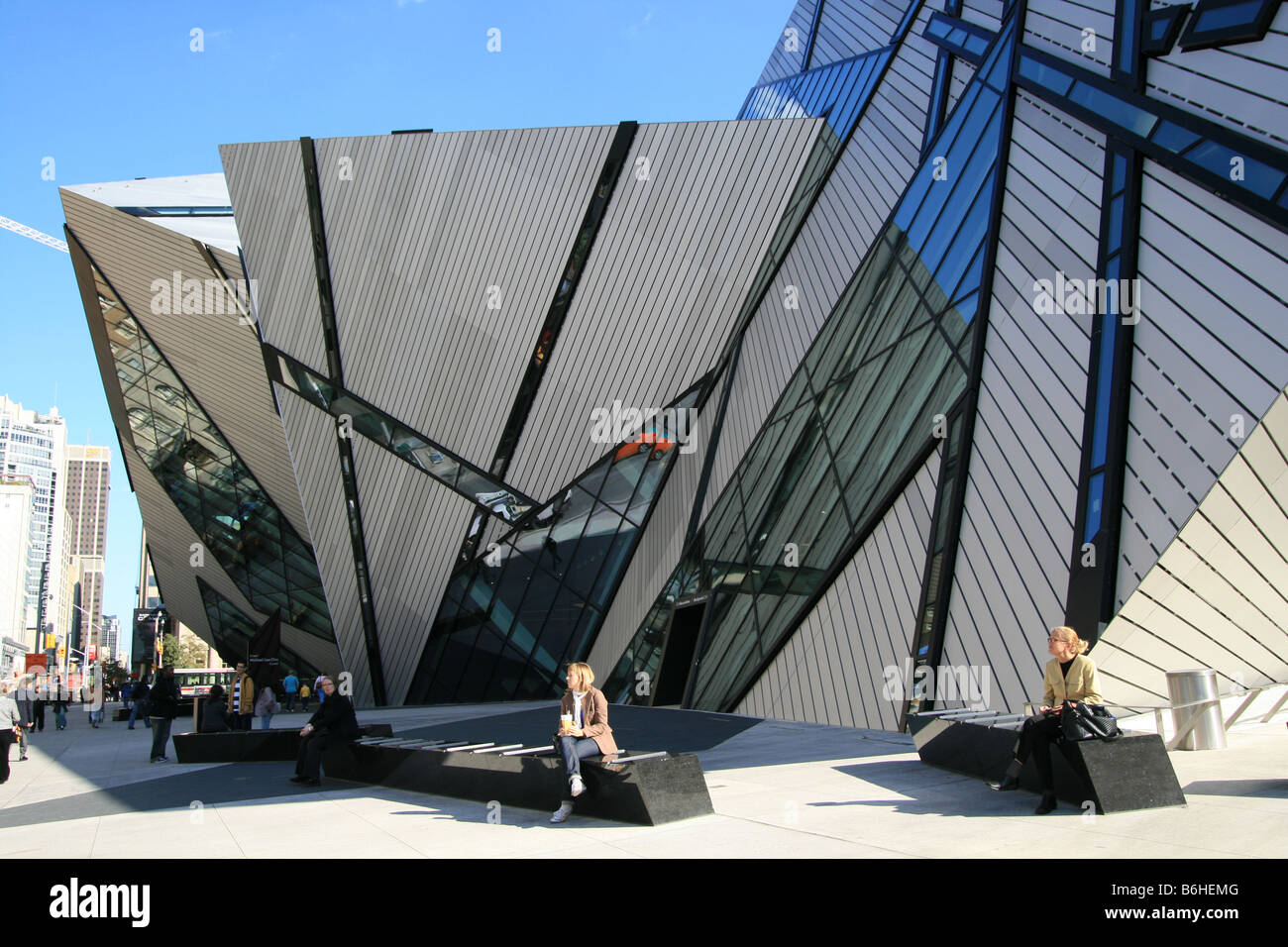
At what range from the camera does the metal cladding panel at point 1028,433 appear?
8.24 meters

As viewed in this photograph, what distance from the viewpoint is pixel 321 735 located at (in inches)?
364

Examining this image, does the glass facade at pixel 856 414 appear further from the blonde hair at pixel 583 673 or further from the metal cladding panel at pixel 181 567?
the metal cladding panel at pixel 181 567

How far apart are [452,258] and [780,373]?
949 centimetres

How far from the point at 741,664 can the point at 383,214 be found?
15.3 m

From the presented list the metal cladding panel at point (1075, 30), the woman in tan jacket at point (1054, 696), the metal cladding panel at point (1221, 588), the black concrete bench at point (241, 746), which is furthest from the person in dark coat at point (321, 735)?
the metal cladding panel at point (1075, 30)

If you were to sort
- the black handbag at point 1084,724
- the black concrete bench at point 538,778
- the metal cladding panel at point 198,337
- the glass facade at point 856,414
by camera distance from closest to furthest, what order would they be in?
the black handbag at point 1084,724 < the black concrete bench at point 538,778 < the glass facade at point 856,414 < the metal cladding panel at point 198,337

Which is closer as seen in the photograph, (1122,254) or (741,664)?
(1122,254)

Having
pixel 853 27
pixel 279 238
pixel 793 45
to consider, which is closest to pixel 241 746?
pixel 279 238

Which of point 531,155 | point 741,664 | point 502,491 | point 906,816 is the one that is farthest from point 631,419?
point 906,816

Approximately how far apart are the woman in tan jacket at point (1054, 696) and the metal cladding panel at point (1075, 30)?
681cm

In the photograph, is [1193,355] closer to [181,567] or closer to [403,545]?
[403,545]
